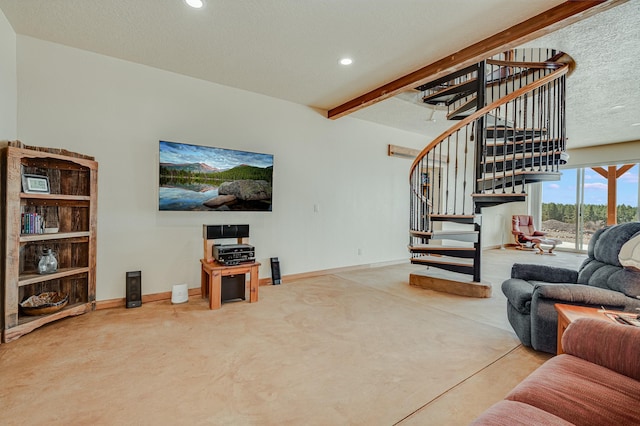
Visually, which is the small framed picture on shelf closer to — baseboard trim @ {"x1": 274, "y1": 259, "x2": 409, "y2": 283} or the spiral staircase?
baseboard trim @ {"x1": 274, "y1": 259, "x2": 409, "y2": 283}

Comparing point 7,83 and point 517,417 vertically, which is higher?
point 7,83

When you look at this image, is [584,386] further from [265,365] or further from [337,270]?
[337,270]

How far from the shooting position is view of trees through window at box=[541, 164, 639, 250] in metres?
6.95

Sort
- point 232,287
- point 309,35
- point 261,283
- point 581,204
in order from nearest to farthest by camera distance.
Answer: point 309,35 < point 232,287 < point 261,283 < point 581,204

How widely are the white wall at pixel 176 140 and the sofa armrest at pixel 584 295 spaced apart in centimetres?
310

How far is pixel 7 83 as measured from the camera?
8.36 ft

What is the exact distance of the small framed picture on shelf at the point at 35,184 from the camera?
2.55m

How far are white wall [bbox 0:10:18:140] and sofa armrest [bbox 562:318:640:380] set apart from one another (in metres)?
4.25

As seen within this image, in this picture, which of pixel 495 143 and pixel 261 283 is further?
pixel 261 283

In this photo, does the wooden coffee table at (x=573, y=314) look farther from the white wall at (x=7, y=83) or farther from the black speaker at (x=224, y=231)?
the white wall at (x=7, y=83)

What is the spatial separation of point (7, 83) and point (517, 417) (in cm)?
417

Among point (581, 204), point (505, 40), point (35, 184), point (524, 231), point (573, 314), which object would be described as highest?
point (505, 40)

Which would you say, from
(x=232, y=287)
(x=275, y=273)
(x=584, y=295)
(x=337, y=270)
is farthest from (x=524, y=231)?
(x=232, y=287)

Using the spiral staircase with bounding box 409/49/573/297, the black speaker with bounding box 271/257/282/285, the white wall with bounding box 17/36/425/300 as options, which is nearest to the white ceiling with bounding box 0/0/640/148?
the white wall with bounding box 17/36/425/300
